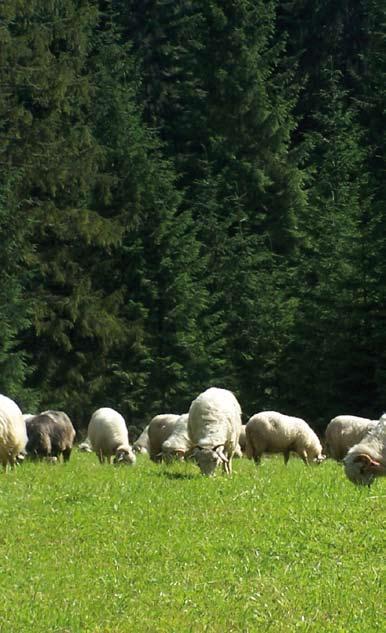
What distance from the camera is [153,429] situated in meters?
24.3

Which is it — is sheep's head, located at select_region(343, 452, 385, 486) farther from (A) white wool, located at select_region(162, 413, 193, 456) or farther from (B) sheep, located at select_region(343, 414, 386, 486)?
(A) white wool, located at select_region(162, 413, 193, 456)

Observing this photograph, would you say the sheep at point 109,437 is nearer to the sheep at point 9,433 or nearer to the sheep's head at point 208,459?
the sheep at point 9,433

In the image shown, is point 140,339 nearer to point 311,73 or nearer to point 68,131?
point 68,131

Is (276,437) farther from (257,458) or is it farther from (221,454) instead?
(221,454)

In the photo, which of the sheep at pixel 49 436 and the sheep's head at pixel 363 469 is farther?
the sheep at pixel 49 436

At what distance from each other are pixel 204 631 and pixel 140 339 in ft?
103

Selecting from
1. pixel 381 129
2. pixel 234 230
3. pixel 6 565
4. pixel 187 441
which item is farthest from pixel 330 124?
pixel 6 565

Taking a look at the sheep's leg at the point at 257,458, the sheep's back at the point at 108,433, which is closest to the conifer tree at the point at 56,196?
the sheep's back at the point at 108,433

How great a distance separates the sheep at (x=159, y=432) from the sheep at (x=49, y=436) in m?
1.90

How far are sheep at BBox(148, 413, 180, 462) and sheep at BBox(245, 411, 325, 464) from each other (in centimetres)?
225

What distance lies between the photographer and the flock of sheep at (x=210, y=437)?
1563 cm

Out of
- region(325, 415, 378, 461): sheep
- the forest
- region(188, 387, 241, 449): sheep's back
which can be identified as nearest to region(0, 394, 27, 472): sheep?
region(188, 387, 241, 449): sheep's back

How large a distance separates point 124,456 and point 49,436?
1463 mm

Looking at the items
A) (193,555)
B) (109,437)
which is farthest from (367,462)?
(109,437)
